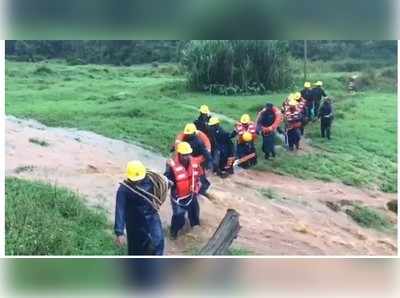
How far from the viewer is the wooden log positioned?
393 centimetres

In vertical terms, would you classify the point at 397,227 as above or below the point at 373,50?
below

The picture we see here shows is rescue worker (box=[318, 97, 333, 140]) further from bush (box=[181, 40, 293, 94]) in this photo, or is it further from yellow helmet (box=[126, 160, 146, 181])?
yellow helmet (box=[126, 160, 146, 181])

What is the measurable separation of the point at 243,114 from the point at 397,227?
98 cm

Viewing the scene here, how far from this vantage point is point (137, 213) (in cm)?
389

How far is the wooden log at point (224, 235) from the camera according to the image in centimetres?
393

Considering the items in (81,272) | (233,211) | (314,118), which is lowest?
(81,272)

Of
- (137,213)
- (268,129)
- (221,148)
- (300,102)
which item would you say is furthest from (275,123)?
(137,213)

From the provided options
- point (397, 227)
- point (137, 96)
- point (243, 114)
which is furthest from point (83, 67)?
point (397, 227)

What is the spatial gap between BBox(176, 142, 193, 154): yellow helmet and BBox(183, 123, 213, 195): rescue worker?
0.9 inches

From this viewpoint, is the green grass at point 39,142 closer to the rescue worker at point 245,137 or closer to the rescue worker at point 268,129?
the rescue worker at point 245,137

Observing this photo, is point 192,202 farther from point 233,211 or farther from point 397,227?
point 397,227

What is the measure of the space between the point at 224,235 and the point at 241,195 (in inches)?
8.9

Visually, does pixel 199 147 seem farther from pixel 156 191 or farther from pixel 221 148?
pixel 156 191
